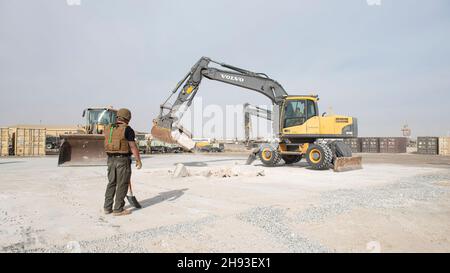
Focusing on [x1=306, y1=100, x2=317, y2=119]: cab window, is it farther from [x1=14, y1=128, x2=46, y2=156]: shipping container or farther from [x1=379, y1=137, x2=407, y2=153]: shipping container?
[x1=379, y1=137, x2=407, y2=153]: shipping container

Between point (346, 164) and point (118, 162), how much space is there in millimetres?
9992

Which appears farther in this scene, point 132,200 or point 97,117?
point 97,117

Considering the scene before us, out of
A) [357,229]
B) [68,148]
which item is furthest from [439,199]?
[68,148]

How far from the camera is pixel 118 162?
4379mm

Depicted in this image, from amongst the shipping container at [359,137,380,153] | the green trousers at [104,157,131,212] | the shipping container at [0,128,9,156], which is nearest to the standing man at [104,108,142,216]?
the green trousers at [104,157,131,212]

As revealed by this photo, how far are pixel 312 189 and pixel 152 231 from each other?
4.57 metres

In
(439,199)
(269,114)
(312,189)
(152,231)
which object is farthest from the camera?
(269,114)

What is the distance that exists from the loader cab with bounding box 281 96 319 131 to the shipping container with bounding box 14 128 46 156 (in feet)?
76.7

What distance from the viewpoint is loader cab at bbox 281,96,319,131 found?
12.3m

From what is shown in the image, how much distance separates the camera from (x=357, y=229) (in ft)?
11.7

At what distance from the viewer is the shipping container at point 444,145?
29.9 metres

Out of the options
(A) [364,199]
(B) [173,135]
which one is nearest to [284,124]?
(B) [173,135]

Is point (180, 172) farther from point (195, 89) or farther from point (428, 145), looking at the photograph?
point (428, 145)
